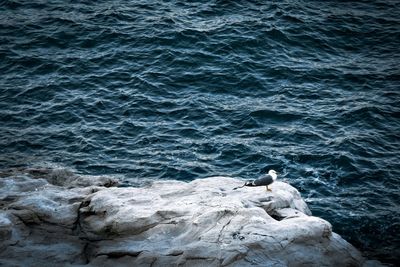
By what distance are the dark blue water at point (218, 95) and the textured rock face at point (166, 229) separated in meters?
4.74

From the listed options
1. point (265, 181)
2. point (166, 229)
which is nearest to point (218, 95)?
point (265, 181)

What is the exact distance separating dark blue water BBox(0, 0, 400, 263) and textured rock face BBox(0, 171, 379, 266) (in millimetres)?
4743

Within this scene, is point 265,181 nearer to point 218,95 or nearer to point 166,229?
point 166,229

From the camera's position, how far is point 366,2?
38.6m

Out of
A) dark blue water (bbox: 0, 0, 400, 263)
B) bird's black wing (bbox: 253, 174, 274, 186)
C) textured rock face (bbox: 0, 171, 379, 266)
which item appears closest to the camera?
textured rock face (bbox: 0, 171, 379, 266)

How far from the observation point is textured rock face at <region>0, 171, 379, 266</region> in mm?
15398

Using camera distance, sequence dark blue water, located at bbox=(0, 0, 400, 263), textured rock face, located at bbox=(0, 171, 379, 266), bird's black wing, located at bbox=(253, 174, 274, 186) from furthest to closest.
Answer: dark blue water, located at bbox=(0, 0, 400, 263), bird's black wing, located at bbox=(253, 174, 274, 186), textured rock face, located at bbox=(0, 171, 379, 266)

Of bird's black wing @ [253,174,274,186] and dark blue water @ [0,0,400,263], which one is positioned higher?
bird's black wing @ [253,174,274,186]

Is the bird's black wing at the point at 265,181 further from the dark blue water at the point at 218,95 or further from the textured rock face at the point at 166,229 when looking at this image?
the dark blue water at the point at 218,95

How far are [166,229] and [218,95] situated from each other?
1450 centimetres

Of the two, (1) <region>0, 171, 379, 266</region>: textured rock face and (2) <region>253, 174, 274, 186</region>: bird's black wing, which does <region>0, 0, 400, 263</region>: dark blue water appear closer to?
(2) <region>253, 174, 274, 186</region>: bird's black wing

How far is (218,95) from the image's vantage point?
97.9ft

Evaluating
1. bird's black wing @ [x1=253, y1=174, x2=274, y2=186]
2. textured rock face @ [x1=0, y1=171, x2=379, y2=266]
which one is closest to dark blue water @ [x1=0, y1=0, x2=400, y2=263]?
bird's black wing @ [x1=253, y1=174, x2=274, y2=186]

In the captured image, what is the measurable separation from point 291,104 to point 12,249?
58.5ft
